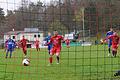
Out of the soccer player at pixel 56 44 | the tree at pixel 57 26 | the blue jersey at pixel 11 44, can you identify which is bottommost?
the blue jersey at pixel 11 44

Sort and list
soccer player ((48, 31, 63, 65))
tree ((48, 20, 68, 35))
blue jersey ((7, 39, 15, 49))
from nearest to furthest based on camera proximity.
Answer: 1. tree ((48, 20, 68, 35))
2. soccer player ((48, 31, 63, 65))
3. blue jersey ((7, 39, 15, 49))

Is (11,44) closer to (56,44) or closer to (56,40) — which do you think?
(56,40)

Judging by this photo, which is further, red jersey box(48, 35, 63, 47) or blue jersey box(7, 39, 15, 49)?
blue jersey box(7, 39, 15, 49)

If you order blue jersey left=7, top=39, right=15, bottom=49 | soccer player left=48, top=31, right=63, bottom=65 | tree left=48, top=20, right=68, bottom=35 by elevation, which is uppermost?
tree left=48, top=20, right=68, bottom=35

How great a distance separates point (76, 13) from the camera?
12523 mm

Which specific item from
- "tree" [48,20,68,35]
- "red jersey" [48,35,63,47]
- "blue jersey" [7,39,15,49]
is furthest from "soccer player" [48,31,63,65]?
"blue jersey" [7,39,15,49]

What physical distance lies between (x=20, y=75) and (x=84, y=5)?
11.3 ft

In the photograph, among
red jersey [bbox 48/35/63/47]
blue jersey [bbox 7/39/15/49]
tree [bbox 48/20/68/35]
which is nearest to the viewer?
tree [bbox 48/20/68/35]

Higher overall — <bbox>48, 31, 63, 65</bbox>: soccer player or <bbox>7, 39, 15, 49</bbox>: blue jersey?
<bbox>48, 31, 63, 65</bbox>: soccer player

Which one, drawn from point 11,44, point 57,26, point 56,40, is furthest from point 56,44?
Answer: point 11,44

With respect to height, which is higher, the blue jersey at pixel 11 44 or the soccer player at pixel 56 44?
the soccer player at pixel 56 44

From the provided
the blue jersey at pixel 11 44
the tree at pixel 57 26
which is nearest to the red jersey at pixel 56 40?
the tree at pixel 57 26

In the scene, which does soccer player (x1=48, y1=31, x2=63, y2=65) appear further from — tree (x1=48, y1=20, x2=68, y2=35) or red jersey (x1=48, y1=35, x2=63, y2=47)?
tree (x1=48, y1=20, x2=68, y2=35)

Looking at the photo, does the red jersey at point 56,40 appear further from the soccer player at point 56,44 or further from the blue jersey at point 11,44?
the blue jersey at point 11,44
